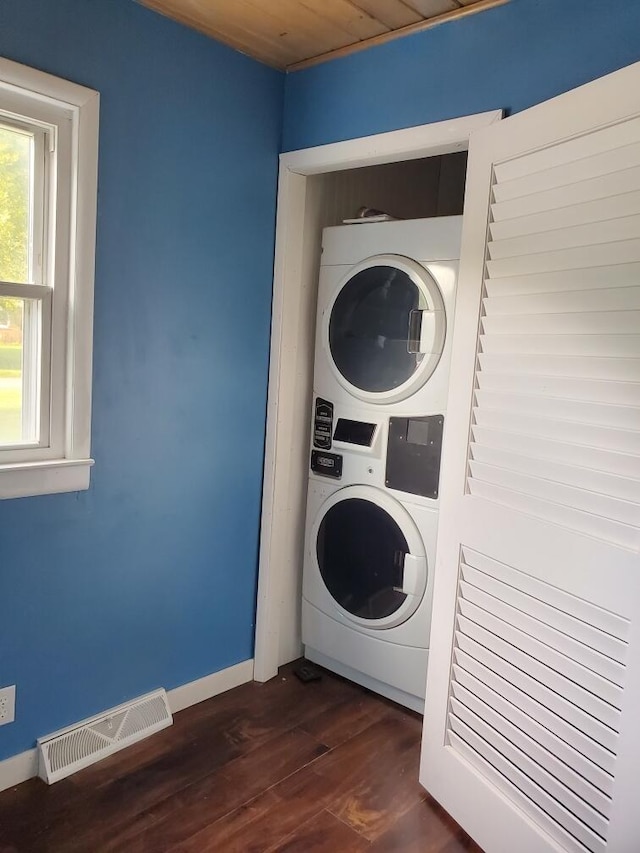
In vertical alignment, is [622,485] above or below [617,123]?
below

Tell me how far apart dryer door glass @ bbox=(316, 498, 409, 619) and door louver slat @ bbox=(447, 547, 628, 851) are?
541 millimetres

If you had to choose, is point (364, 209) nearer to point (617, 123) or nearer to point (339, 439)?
point (339, 439)

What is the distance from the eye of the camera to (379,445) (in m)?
2.30

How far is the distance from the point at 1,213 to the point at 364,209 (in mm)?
1239

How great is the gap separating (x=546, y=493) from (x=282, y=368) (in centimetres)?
117

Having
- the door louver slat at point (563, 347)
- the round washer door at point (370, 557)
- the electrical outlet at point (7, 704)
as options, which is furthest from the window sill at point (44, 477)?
the door louver slat at point (563, 347)

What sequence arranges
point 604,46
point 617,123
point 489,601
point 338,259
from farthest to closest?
point 338,259
point 489,601
point 604,46
point 617,123

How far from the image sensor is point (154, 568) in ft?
7.02

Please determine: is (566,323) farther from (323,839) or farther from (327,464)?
(323,839)

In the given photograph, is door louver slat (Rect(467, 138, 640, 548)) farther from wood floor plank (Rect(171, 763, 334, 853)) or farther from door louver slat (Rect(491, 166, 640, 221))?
wood floor plank (Rect(171, 763, 334, 853))

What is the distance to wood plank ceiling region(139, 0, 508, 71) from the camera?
1801 mm

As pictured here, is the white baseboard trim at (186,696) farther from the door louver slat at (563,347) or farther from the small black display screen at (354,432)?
the door louver slat at (563,347)

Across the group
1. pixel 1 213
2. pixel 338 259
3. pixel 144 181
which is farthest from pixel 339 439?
pixel 1 213

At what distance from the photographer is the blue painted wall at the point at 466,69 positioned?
Result: 61.1 inches
